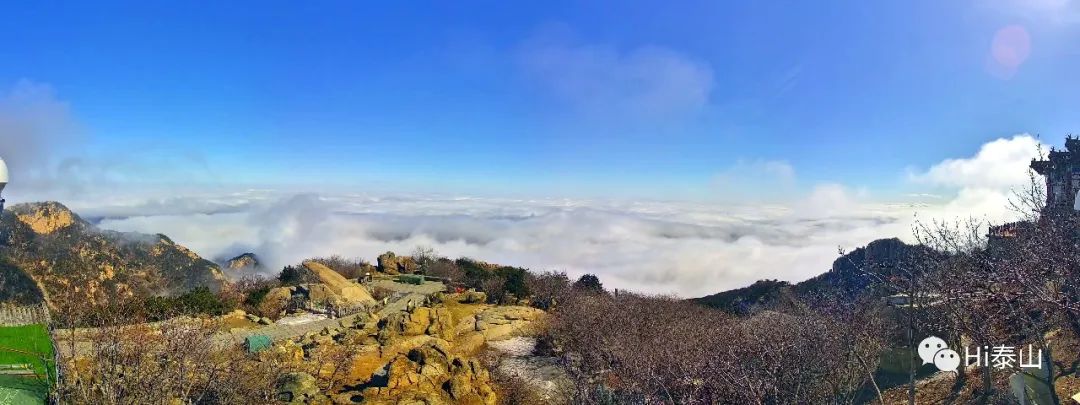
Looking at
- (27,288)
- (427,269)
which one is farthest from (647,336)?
(27,288)

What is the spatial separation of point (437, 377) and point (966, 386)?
1315cm

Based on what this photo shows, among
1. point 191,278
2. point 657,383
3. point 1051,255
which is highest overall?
point 1051,255

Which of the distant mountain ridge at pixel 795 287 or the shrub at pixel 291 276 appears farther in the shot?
the shrub at pixel 291 276

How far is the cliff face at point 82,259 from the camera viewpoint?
1806 inches

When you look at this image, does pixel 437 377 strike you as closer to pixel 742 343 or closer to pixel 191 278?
→ pixel 742 343

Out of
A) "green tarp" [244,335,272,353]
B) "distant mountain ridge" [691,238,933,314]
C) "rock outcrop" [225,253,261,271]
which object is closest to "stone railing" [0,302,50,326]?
"green tarp" [244,335,272,353]

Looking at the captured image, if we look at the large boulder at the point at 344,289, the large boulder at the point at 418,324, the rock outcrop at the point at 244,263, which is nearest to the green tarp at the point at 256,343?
the large boulder at the point at 418,324

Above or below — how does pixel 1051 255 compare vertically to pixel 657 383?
above

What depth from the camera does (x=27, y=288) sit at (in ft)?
140

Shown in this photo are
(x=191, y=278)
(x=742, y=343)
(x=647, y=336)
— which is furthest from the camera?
(x=191, y=278)

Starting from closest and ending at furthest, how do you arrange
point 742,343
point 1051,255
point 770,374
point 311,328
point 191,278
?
point 1051,255 → point 770,374 → point 742,343 → point 311,328 → point 191,278

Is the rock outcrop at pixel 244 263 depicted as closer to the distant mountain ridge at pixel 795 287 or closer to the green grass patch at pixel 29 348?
the distant mountain ridge at pixel 795 287

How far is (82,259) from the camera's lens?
52.8 m

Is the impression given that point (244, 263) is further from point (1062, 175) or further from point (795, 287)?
point (1062, 175)
